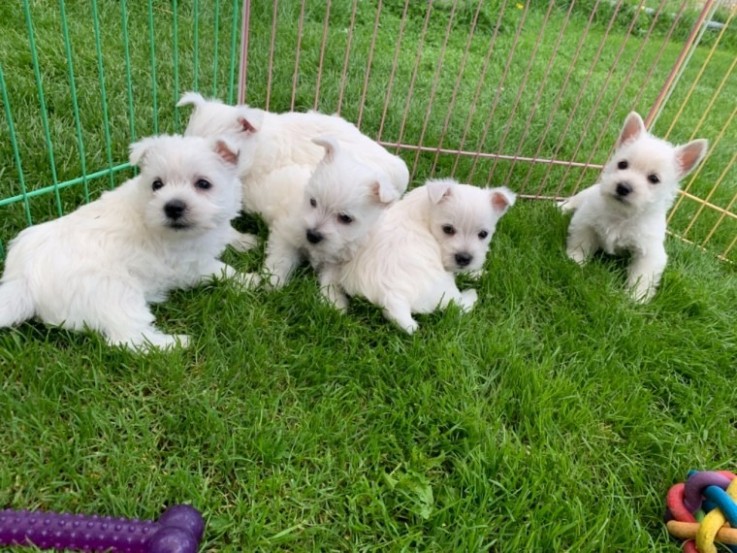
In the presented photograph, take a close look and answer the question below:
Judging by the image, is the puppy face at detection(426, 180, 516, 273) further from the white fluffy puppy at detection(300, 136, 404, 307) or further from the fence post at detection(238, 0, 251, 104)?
the fence post at detection(238, 0, 251, 104)

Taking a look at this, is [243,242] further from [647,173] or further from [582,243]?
[647,173]

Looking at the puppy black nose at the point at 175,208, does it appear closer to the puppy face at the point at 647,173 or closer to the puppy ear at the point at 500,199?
the puppy ear at the point at 500,199

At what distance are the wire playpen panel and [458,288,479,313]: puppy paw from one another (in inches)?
49.7

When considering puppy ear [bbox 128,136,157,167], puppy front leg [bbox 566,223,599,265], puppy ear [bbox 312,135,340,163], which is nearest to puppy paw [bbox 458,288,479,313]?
puppy front leg [bbox 566,223,599,265]

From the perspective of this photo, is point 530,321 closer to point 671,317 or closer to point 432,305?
point 432,305

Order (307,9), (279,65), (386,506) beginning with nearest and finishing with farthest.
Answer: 1. (386,506)
2. (279,65)
3. (307,9)

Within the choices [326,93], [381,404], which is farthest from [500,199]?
[326,93]

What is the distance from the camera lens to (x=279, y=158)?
11.4ft

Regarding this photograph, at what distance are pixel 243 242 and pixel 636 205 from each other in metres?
2.36

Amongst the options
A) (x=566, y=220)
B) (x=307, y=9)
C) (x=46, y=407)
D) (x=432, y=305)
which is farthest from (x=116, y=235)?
(x=307, y=9)

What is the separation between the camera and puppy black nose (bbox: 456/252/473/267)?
3088 millimetres

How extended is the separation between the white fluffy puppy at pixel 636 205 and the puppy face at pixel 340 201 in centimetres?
148

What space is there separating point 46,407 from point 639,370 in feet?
9.01

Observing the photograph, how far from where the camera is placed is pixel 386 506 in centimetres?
218
